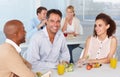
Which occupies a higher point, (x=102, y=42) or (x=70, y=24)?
(x=102, y=42)

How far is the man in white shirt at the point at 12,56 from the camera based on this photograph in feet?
4.32

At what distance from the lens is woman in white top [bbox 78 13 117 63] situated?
2.37 m

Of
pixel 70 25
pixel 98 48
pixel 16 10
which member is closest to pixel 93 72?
pixel 98 48

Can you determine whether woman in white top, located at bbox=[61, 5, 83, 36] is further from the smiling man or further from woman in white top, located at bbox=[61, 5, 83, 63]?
the smiling man

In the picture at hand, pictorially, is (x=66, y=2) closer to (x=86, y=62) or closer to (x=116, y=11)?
(x=116, y=11)

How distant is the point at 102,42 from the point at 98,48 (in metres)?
0.08

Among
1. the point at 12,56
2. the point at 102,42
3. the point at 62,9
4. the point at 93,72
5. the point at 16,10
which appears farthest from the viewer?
the point at 62,9

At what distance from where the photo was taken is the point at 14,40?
1.46m

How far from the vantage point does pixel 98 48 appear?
2.42 meters

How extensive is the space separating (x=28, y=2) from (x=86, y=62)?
3.54 m

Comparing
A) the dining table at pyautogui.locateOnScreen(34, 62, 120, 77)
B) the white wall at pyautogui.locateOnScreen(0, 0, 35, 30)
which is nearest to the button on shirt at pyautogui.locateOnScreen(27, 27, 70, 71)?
the dining table at pyautogui.locateOnScreen(34, 62, 120, 77)

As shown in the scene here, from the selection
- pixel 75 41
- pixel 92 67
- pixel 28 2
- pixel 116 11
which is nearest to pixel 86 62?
pixel 92 67

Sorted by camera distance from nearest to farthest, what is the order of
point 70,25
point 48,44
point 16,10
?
point 48,44 < point 70,25 < point 16,10

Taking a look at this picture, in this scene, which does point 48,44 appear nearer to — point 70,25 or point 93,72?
point 93,72
